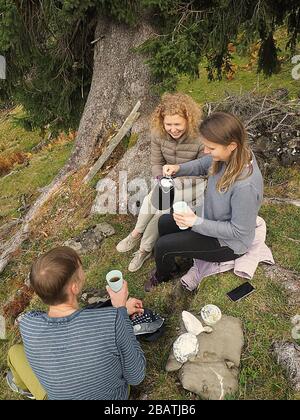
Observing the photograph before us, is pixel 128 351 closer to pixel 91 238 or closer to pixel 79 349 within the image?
pixel 79 349

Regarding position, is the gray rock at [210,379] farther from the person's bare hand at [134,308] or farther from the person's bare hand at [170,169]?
the person's bare hand at [170,169]

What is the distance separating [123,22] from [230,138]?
387 centimetres

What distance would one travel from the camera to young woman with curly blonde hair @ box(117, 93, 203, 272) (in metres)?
4.75

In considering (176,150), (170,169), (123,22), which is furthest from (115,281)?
(123,22)

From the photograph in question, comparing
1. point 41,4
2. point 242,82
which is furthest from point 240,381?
point 242,82

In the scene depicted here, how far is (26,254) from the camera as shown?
689 cm

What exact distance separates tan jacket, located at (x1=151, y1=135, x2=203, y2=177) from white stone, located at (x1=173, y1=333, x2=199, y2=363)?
2305 mm

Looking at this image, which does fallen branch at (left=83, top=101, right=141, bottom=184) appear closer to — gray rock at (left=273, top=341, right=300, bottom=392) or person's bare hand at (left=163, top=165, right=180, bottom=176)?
person's bare hand at (left=163, top=165, right=180, bottom=176)

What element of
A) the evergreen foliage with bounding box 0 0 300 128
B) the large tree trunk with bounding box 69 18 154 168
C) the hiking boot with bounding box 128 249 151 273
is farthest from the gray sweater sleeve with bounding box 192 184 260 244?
the large tree trunk with bounding box 69 18 154 168

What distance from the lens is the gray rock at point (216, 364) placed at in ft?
11.1

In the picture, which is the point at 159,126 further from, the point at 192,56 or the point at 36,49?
the point at 36,49

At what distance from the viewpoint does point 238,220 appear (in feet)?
12.5

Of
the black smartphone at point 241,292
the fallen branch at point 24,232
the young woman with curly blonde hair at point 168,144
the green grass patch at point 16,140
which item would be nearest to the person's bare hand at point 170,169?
the young woman with curly blonde hair at point 168,144

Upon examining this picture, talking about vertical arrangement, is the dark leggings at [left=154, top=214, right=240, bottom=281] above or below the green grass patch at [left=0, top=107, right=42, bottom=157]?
above
